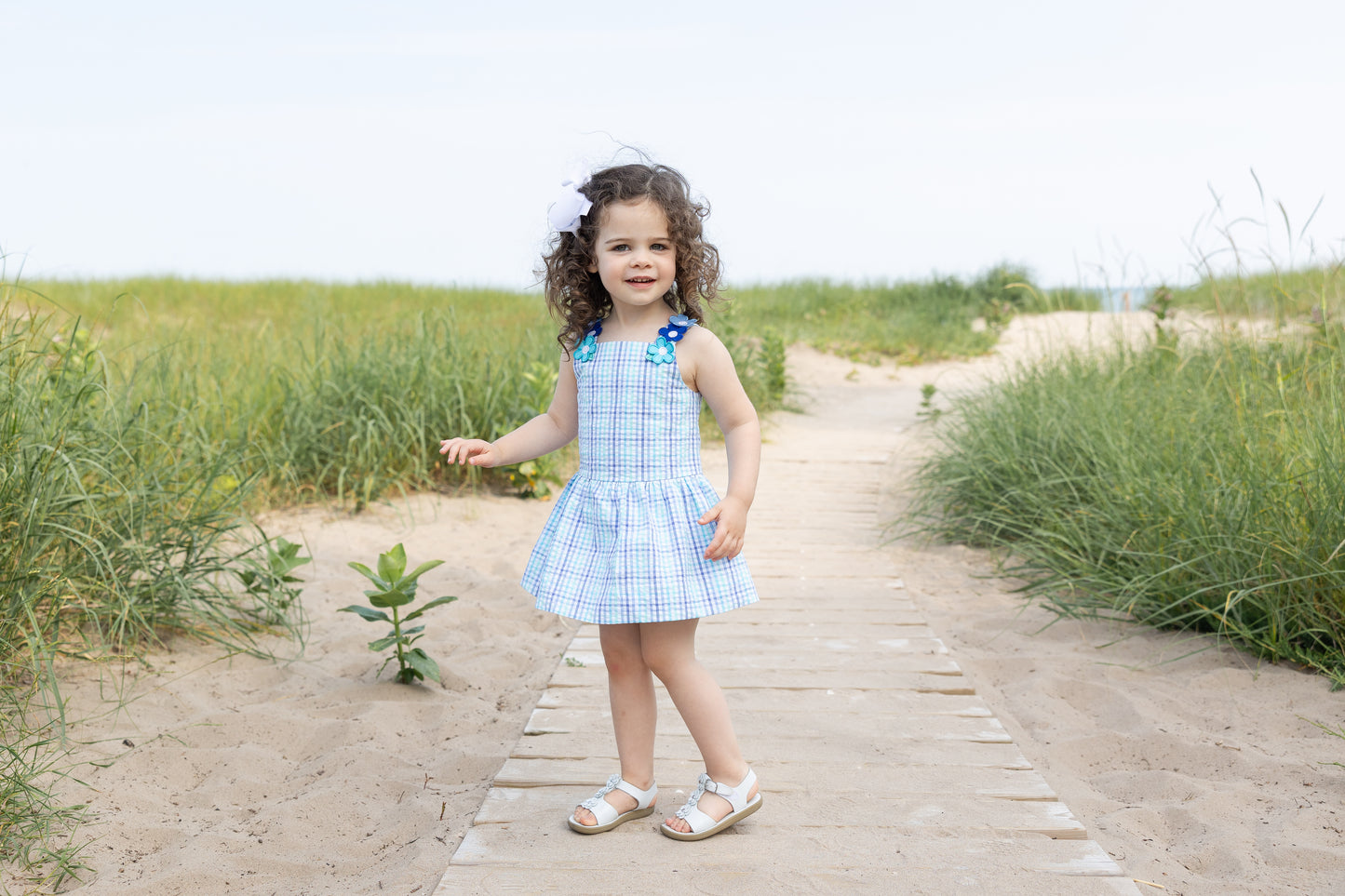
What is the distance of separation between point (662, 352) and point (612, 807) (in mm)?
1028

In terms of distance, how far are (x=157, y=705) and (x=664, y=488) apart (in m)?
1.90

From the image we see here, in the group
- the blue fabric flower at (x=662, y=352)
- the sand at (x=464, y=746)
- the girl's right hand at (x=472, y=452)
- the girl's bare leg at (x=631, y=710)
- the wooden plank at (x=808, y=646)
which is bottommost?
the sand at (x=464, y=746)

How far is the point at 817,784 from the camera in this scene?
2.56 m

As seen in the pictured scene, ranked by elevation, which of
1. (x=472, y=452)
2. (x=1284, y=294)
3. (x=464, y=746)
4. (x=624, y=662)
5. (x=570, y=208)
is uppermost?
(x=570, y=208)

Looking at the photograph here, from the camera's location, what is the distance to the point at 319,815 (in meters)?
2.54

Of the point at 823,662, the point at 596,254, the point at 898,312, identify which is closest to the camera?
the point at 596,254

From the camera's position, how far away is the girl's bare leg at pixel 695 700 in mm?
2264

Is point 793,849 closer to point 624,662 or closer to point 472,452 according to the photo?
point 624,662

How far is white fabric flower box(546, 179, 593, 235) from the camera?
2.28m

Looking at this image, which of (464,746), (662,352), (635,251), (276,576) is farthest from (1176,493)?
(276,576)

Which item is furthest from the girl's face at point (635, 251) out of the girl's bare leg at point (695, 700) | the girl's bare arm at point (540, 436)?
the girl's bare leg at point (695, 700)

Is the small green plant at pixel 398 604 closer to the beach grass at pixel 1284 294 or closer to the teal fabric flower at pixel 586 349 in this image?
the teal fabric flower at pixel 586 349

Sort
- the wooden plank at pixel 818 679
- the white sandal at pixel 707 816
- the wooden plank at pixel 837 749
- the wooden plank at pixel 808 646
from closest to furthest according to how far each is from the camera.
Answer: the white sandal at pixel 707 816
the wooden plank at pixel 837 749
the wooden plank at pixel 818 679
the wooden plank at pixel 808 646

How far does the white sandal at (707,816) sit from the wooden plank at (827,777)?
0.21m
